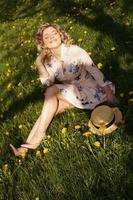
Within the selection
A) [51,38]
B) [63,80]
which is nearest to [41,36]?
[51,38]

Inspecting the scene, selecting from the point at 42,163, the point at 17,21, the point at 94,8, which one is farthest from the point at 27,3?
the point at 42,163

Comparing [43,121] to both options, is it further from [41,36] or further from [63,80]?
[41,36]

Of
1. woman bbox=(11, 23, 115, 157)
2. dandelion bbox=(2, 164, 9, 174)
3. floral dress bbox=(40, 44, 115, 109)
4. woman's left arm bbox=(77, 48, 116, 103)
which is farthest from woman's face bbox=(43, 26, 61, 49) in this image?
dandelion bbox=(2, 164, 9, 174)

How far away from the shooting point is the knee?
5.08 m

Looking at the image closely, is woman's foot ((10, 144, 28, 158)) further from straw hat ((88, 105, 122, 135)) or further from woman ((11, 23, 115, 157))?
straw hat ((88, 105, 122, 135))

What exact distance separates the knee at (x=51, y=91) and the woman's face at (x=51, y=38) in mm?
472

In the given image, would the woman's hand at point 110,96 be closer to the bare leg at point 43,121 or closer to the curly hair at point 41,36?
the bare leg at point 43,121

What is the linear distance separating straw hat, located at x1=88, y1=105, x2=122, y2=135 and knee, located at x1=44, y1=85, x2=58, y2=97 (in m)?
0.59

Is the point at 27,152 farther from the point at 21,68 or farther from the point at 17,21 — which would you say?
the point at 17,21

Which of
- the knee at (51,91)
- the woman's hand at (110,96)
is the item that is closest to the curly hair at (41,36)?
the knee at (51,91)

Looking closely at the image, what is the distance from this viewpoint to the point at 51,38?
203 inches

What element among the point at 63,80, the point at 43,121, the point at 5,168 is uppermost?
the point at 63,80

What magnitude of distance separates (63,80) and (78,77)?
0.19m

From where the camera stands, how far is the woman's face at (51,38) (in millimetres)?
5124
